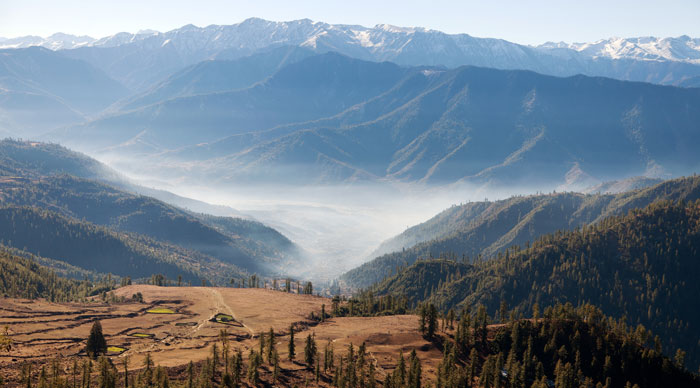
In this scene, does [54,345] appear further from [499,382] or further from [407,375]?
[499,382]

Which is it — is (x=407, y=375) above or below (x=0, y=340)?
below

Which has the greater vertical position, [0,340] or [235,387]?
[0,340]

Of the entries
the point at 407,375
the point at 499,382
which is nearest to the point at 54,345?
the point at 407,375

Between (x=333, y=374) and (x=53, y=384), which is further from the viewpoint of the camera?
(x=333, y=374)

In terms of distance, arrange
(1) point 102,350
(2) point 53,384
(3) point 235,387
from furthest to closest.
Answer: (1) point 102,350, (3) point 235,387, (2) point 53,384

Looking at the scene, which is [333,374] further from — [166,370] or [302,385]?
[166,370]

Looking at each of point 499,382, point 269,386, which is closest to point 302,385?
point 269,386

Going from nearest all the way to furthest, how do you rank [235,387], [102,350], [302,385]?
[235,387]
[302,385]
[102,350]

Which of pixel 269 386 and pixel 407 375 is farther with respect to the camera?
pixel 407 375

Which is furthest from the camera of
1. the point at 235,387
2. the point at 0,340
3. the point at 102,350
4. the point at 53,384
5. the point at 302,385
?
the point at 102,350
